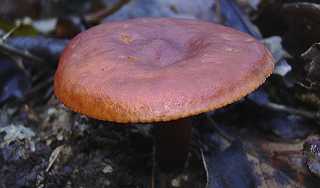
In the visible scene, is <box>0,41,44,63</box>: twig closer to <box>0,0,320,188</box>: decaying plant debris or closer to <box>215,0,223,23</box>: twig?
<box>0,0,320,188</box>: decaying plant debris

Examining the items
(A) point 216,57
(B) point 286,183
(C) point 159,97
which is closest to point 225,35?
(A) point 216,57

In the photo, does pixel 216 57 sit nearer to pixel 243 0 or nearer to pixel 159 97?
pixel 159 97

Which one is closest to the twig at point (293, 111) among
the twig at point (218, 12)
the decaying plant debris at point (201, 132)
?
the decaying plant debris at point (201, 132)

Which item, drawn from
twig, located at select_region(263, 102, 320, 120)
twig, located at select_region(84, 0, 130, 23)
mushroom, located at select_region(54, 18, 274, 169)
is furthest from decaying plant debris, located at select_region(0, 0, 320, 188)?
twig, located at select_region(84, 0, 130, 23)

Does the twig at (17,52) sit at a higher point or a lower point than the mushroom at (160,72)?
lower

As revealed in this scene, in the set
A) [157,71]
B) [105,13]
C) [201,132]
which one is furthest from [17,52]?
[157,71]

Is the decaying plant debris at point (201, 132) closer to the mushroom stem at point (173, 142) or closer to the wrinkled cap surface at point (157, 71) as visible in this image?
the mushroom stem at point (173, 142)
